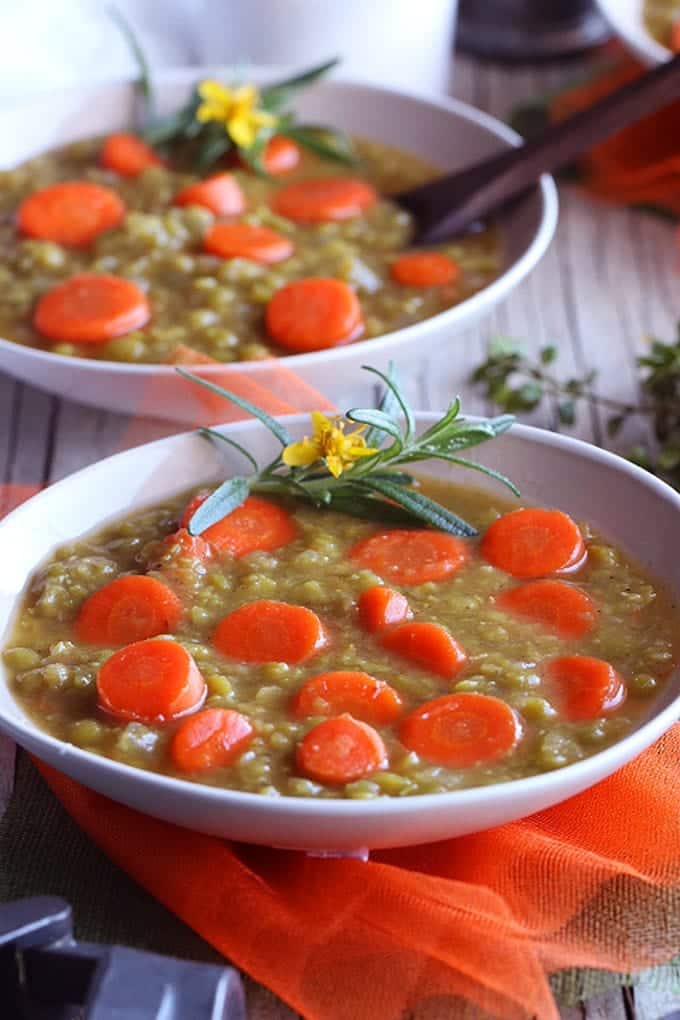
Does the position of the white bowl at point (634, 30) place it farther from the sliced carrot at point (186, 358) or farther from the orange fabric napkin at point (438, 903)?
the orange fabric napkin at point (438, 903)

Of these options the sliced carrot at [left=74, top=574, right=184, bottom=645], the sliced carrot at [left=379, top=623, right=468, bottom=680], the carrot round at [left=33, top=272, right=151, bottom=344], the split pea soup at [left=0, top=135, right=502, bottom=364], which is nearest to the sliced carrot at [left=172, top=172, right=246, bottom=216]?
the split pea soup at [left=0, top=135, right=502, bottom=364]

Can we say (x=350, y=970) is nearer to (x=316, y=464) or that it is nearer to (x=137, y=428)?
(x=316, y=464)

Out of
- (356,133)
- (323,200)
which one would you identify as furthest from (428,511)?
(356,133)

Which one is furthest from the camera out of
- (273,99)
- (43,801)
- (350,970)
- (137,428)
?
(273,99)

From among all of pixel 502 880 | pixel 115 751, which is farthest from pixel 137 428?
pixel 502 880

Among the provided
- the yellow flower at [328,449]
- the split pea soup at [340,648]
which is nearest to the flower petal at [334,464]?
the yellow flower at [328,449]

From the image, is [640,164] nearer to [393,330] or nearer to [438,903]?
[393,330]
